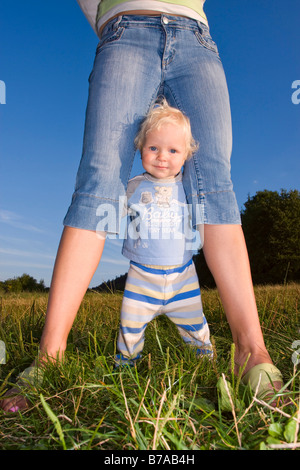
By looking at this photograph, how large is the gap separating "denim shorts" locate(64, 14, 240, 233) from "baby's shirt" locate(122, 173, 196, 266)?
0.12m

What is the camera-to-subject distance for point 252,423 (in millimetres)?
1206

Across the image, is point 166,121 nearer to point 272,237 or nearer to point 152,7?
point 152,7

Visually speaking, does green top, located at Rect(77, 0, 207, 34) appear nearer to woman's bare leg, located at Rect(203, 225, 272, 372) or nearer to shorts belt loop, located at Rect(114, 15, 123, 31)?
shorts belt loop, located at Rect(114, 15, 123, 31)

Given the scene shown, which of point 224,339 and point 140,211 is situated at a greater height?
point 140,211

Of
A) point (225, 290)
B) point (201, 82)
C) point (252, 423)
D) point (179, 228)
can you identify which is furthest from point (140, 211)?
point (252, 423)

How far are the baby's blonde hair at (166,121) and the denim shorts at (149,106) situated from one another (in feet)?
0.14

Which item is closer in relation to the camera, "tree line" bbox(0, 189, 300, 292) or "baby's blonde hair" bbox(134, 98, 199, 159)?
"baby's blonde hair" bbox(134, 98, 199, 159)

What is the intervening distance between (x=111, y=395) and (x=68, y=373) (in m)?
0.26

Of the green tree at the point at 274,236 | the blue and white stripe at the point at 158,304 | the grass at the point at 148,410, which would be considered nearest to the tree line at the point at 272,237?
the green tree at the point at 274,236

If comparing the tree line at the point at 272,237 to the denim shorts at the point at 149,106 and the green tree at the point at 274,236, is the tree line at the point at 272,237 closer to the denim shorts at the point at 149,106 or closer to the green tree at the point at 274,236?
the green tree at the point at 274,236

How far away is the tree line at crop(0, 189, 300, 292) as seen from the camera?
1622 cm

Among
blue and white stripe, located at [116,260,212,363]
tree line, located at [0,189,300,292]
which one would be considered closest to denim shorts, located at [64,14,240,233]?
blue and white stripe, located at [116,260,212,363]
